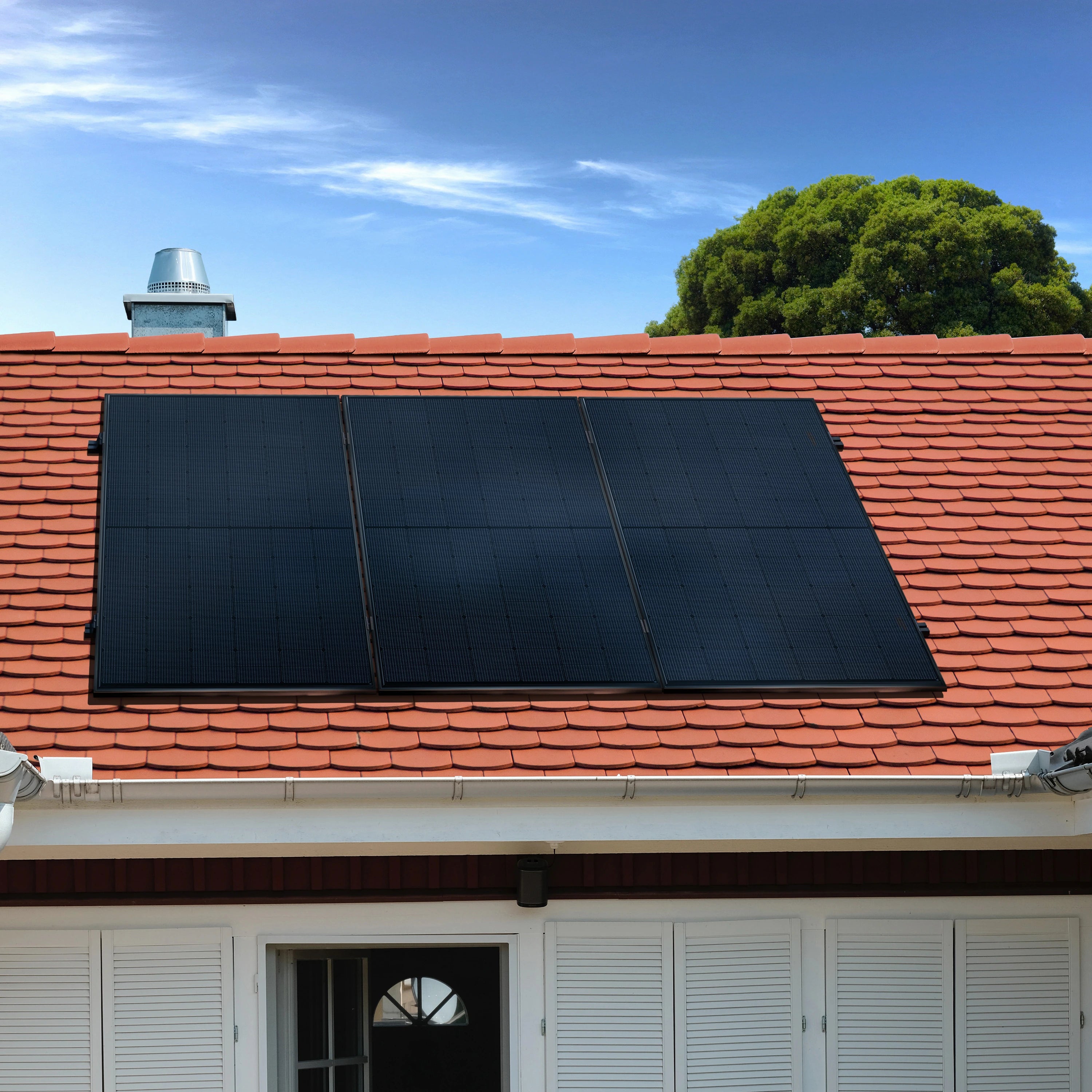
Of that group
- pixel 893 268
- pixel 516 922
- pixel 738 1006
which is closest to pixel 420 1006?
pixel 516 922

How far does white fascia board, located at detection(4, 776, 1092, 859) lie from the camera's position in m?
6.01

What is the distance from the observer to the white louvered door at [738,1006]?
22.6ft

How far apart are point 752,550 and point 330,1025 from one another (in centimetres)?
374

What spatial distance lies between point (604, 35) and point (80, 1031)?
126ft

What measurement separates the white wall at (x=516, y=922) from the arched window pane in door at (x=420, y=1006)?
1.68 metres

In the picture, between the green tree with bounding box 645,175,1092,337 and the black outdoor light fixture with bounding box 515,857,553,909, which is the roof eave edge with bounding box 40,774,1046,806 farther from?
the green tree with bounding box 645,175,1092,337

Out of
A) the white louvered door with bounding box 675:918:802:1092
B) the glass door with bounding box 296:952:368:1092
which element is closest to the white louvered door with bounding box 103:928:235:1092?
the glass door with bounding box 296:952:368:1092

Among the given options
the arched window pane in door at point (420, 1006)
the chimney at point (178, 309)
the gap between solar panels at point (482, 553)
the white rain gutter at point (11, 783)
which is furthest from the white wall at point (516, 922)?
the chimney at point (178, 309)

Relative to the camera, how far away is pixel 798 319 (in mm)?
30109

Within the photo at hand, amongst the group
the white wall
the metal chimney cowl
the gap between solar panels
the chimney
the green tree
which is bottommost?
the white wall

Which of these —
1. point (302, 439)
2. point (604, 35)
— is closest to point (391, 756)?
point (302, 439)

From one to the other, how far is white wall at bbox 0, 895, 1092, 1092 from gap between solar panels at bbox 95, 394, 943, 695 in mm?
1155

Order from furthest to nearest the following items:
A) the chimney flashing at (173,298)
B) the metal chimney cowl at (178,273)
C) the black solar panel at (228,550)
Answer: the metal chimney cowl at (178,273) < the chimney flashing at (173,298) < the black solar panel at (228,550)

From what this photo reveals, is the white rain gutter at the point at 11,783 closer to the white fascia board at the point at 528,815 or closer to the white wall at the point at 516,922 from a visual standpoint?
the white fascia board at the point at 528,815
